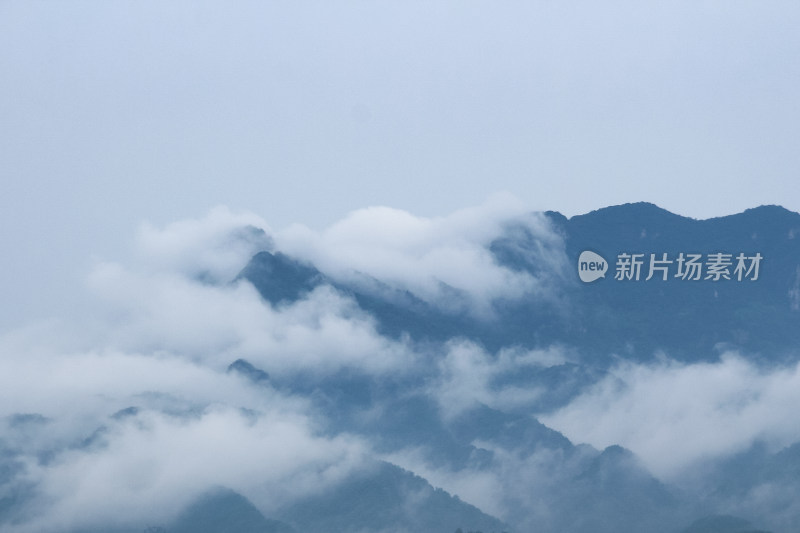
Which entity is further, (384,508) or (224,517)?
(384,508)

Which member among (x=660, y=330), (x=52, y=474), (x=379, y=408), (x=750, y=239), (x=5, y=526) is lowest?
(x=5, y=526)

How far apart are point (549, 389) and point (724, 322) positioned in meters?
9.45

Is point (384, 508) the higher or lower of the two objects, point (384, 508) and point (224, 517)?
the higher

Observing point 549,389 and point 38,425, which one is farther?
point 549,389

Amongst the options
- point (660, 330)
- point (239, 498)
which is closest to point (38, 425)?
point (239, 498)

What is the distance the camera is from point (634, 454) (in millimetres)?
46500

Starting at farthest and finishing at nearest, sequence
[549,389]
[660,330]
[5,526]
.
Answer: [549,389], [660,330], [5,526]

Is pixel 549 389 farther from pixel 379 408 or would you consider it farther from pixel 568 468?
pixel 379 408

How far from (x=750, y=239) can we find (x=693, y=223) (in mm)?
3253

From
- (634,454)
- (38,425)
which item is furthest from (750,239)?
(38,425)

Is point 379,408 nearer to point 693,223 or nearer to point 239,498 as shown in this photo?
point 239,498

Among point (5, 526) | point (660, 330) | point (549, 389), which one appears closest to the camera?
point (5, 526)

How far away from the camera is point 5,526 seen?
41.7 meters

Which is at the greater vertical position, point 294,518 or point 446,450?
point 446,450
